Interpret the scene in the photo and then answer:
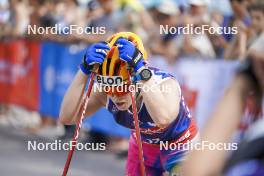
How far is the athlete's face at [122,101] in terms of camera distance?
4328mm

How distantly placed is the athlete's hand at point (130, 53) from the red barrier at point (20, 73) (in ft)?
23.5

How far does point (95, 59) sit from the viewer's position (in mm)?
4133

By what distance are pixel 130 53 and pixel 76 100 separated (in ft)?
2.12

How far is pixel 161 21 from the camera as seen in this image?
903cm

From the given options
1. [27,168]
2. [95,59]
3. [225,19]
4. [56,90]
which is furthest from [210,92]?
[95,59]

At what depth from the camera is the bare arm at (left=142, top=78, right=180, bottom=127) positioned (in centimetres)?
418

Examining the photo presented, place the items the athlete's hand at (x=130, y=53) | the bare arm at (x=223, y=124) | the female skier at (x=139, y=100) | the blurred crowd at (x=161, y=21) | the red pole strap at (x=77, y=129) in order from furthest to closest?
1. the blurred crowd at (x=161, y=21)
2. the red pole strap at (x=77, y=129)
3. the female skier at (x=139, y=100)
4. the athlete's hand at (x=130, y=53)
5. the bare arm at (x=223, y=124)

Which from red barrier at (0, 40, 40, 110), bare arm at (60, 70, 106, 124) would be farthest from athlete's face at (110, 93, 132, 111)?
red barrier at (0, 40, 40, 110)

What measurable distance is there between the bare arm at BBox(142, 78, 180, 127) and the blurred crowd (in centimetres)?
283

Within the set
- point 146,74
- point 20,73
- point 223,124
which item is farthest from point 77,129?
point 20,73

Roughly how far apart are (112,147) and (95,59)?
5706 millimetres

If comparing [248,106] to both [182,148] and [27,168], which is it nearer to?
[182,148]

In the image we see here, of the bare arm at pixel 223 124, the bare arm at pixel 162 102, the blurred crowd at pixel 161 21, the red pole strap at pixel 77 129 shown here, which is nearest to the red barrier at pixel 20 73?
the blurred crowd at pixel 161 21

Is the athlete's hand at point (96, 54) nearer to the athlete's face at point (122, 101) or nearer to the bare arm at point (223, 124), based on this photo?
the athlete's face at point (122, 101)
